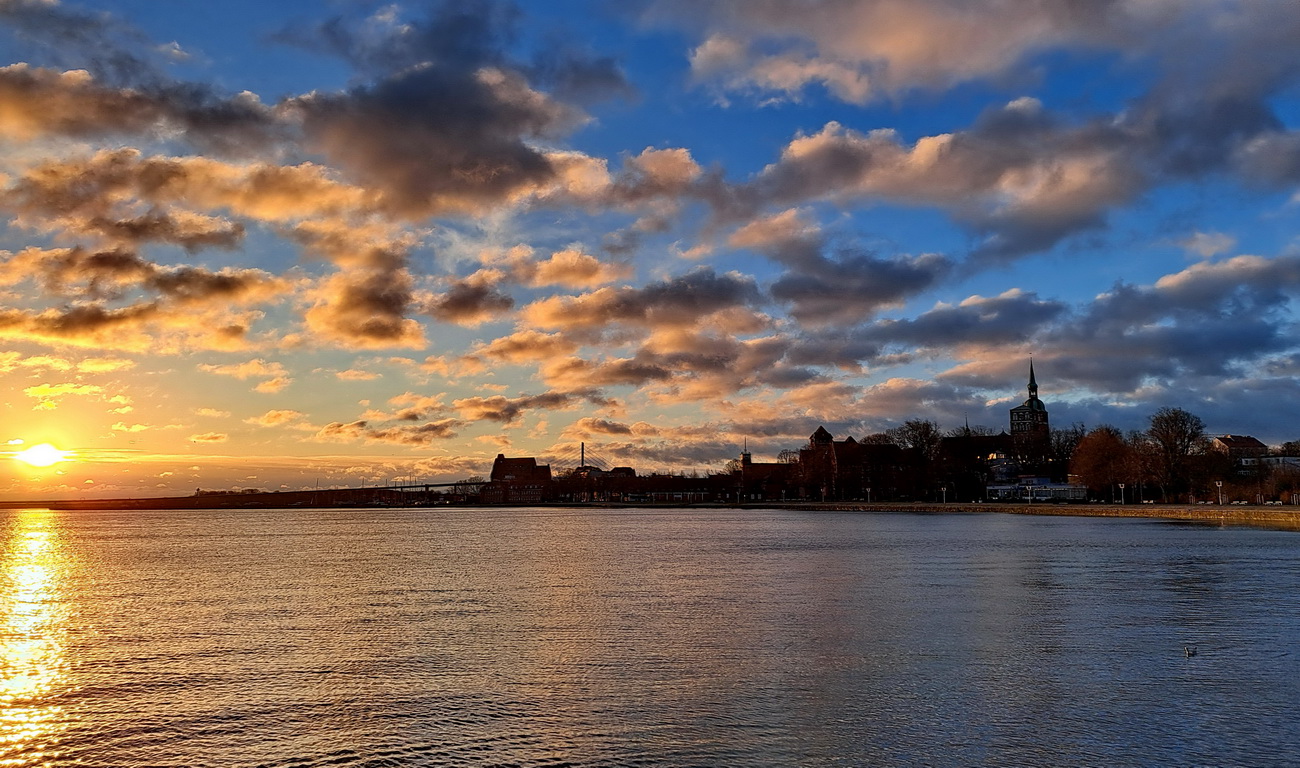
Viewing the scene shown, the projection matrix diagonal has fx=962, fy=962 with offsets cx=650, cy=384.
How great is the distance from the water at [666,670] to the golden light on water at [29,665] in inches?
4.4

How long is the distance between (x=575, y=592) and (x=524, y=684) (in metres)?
17.8

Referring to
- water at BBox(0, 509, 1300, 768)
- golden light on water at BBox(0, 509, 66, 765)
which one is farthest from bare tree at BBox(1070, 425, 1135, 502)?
golden light on water at BBox(0, 509, 66, 765)

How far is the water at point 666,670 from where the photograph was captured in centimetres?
1527

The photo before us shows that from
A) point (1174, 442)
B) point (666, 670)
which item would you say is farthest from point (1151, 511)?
point (666, 670)

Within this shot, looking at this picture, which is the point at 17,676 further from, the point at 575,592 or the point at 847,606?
the point at 847,606

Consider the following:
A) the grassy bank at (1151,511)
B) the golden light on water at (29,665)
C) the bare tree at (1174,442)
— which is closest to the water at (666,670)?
the golden light on water at (29,665)

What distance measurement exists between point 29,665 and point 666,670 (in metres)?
15.7

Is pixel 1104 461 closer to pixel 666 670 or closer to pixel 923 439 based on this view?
pixel 923 439

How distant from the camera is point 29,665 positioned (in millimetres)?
23469

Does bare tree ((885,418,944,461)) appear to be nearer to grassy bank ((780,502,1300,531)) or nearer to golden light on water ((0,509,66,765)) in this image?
grassy bank ((780,502,1300,531))

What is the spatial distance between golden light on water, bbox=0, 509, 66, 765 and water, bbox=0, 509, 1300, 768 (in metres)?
0.11

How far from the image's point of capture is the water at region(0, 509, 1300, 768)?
50.1 ft

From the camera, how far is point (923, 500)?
632 ft

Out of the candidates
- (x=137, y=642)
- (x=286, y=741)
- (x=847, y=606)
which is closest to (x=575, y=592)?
(x=847, y=606)
